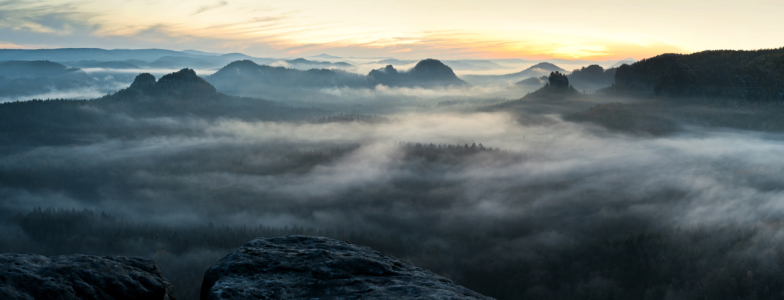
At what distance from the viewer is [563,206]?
199750 mm

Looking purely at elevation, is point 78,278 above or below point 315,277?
above

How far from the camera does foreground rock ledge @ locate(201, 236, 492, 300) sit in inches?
559

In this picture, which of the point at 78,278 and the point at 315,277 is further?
the point at 315,277

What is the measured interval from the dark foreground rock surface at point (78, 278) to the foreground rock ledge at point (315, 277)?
225cm

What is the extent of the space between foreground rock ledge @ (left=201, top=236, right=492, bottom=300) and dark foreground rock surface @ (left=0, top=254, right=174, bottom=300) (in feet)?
7.39

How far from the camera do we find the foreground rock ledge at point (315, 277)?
1420 cm

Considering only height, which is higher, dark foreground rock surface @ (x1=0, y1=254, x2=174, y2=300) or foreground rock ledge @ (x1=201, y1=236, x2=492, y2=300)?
dark foreground rock surface @ (x1=0, y1=254, x2=174, y2=300)

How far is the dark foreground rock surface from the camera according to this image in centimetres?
1199

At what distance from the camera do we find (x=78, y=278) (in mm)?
13430

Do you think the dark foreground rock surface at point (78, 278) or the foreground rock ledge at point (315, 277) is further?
the foreground rock ledge at point (315, 277)

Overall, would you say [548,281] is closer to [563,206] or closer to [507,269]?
[507,269]

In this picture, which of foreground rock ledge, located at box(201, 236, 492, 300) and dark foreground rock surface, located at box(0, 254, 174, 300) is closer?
dark foreground rock surface, located at box(0, 254, 174, 300)

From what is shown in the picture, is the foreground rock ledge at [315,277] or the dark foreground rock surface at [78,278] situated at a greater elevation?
the dark foreground rock surface at [78,278]

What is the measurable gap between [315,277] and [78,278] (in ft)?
26.9
